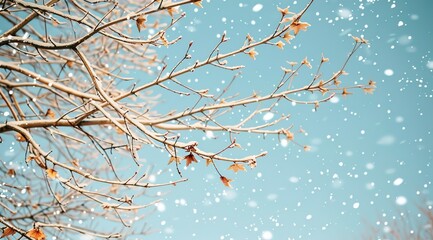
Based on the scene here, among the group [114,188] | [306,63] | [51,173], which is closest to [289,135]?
[306,63]

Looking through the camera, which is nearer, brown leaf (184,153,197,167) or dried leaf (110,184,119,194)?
brown leaf (184,153,197,167)

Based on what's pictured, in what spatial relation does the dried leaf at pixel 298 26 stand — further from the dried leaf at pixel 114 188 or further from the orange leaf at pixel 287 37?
the dried leaf at pixel 114 188

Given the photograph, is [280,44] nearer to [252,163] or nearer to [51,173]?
[252,163]

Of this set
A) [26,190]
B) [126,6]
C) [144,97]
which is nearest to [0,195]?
[26,190]

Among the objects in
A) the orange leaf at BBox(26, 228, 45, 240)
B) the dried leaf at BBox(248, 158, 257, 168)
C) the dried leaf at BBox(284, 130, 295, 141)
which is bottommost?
the orange leaf at BBox(26, 228, 45, 240)

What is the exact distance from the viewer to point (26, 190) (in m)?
4.12

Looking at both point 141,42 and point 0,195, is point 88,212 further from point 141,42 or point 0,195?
point 141,42

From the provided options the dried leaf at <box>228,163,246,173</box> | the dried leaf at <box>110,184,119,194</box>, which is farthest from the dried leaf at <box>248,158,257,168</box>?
the dried leaf at <box>110,184,119,194</box>

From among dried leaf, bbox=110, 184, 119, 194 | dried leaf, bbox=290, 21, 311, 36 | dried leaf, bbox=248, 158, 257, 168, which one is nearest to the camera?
dried leaf, bbox=248, 158, 257, 168

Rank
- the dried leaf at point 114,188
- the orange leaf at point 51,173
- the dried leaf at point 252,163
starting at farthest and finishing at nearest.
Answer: the dried leaf at point 114,188 < the orange leaf at point 51,173 < the dried leaf at point 252,163

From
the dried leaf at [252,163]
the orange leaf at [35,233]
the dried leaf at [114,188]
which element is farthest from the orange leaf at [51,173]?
the dried leaf at [114,188]

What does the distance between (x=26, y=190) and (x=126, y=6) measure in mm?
2991

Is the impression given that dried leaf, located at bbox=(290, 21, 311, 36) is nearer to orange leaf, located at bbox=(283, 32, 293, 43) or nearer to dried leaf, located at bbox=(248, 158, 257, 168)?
orange leaf, located at bbox=(283, 32, 293, 43)

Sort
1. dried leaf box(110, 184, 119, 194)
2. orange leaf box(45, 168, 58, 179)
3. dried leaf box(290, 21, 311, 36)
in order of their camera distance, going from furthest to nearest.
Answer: dried leaf box(110, 184, 119, 194) < orange leaf box(45, 168, 58, 179) < dried leaf box(290, 21, 311, 36)
